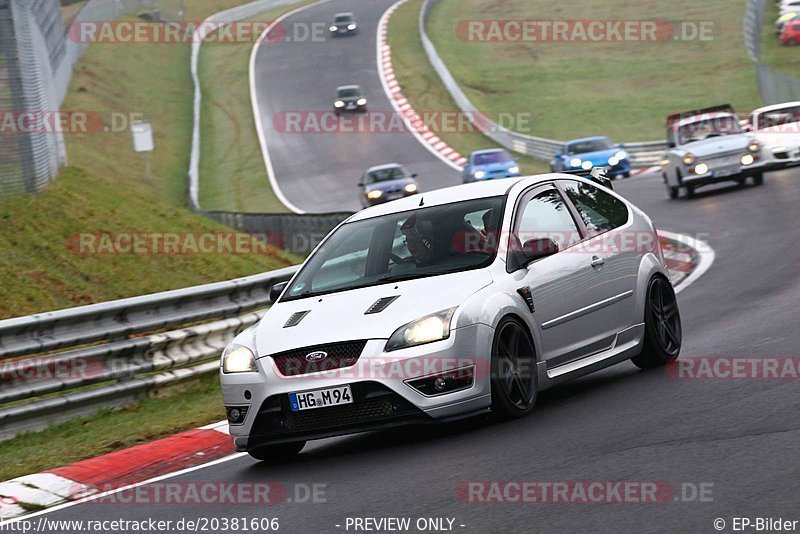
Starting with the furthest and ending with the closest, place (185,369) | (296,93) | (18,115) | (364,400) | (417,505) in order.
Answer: (296,93)
(18,115)
(185,369)
(364,400)
(417,505)

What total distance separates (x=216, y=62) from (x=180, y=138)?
52.8 feet

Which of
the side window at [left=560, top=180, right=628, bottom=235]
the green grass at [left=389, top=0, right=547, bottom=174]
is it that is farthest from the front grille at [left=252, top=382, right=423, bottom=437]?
the green grass at [left=389, top=0, right=547, bottom=174]

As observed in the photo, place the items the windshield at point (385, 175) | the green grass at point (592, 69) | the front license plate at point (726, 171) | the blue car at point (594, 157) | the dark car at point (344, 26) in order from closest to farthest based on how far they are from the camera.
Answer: the front license plate at point (726, 171) → the windshield at point (385, 175) → the blue car at point (594, 157) → the green grass at point (592, 69) → the dark car at point (344, 26)

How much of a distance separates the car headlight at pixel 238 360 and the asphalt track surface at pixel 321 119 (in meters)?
29.9

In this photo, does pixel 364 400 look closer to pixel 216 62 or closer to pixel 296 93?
pixel 296 93

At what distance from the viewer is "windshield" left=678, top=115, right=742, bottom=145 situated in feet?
89.6

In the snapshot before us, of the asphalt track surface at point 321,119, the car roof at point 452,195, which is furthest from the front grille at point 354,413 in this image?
the asphalt track surface at point 321,119

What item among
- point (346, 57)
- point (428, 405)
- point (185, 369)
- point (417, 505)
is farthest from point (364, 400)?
point (346, 57)

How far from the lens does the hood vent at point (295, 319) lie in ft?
26.3

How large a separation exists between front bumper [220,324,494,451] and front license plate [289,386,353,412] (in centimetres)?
3

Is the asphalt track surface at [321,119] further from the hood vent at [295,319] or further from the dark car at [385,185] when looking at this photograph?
the hood vent at [295,319]

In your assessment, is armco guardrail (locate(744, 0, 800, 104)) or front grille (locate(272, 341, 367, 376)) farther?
armco guardrail (locate(744, 0, 800, 104))

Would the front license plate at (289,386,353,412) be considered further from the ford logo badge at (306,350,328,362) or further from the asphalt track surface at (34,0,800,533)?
the asphalt track surface at (34,0,800,533)

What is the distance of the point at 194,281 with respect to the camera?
55.5 feet
